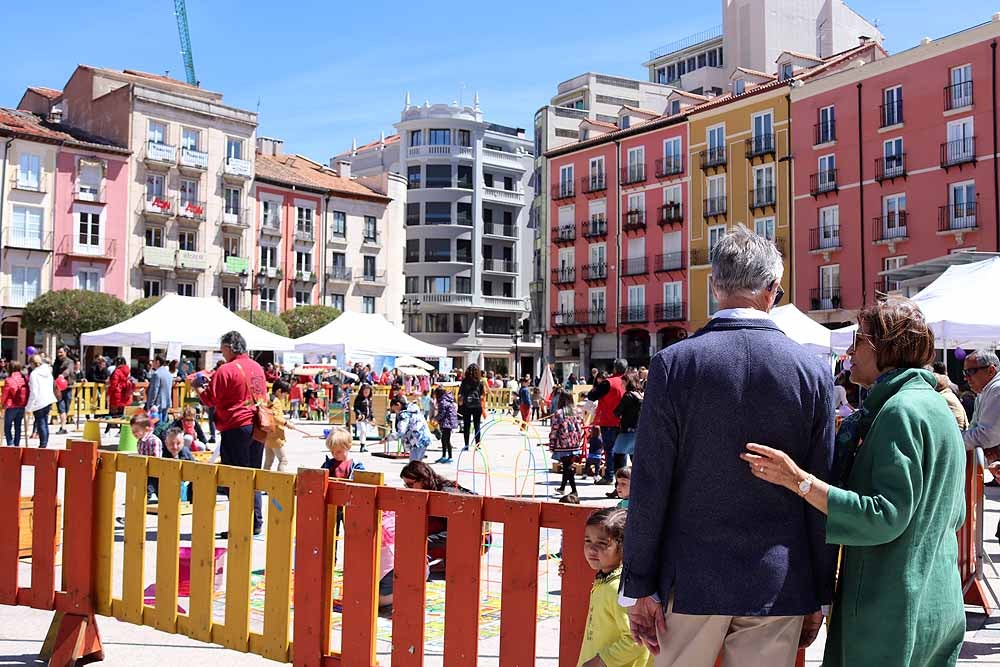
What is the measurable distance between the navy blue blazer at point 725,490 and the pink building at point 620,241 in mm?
44955

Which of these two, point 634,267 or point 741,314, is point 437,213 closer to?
point 634,267

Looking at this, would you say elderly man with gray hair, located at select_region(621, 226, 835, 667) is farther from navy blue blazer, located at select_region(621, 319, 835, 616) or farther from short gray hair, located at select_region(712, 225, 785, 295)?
short gray hair, located at select_region(712, 225, 785, 295)

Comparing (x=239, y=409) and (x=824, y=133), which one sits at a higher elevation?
(x=824, y=133)

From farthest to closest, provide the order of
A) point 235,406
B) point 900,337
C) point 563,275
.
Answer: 1. point 563,275
2. point 235,406
3. point 900,337

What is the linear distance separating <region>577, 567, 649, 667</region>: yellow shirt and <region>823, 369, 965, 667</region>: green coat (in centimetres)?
77

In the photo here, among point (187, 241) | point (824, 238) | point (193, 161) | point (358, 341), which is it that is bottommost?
point (358, 341)

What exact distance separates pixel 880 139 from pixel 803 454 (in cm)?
3947

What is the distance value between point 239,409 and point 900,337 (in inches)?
282

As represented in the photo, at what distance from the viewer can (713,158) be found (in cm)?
4547

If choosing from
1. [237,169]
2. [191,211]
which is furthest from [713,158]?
[191,211]

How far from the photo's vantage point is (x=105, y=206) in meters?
47.9

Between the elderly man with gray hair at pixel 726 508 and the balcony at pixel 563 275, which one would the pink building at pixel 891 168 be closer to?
the balcony at pixel 563 275

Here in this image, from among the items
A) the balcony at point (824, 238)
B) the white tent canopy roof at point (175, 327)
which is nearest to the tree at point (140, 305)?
the white tent canopy roof at point (175, 327)

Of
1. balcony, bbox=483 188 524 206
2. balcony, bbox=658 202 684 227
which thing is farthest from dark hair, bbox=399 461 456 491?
balcony, bbox=483 188 524 206
